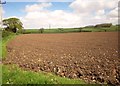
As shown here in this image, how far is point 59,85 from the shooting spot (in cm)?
920

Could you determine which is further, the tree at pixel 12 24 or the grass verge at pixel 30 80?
the tree at pixel 12 24

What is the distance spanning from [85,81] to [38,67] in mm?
4111

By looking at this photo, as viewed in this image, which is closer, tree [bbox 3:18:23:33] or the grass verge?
the grass verge

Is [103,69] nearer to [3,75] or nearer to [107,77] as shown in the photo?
[107,77]

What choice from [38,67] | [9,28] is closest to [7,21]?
[9,28]

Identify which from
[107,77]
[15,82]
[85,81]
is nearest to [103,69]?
[107,77]

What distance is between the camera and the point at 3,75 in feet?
35.9

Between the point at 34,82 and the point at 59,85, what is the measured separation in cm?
104

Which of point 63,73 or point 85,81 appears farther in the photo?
point 63,73

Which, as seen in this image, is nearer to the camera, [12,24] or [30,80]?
[30,80]

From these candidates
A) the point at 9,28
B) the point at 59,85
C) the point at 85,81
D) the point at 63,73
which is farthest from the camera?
the point at 9,28

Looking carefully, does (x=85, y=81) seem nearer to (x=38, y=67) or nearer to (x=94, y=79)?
(x=94, y=79)

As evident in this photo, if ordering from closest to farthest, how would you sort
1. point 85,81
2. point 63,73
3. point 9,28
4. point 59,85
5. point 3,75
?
point 59,85 < point 85,81 < point 3,75 < point 63,73 < point 9,28

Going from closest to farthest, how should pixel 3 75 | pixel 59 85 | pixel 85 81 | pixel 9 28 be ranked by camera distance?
1. pixel 59 85
2. pixel 85 81
3. pixel 3 75
4. pixel 9 28
